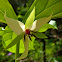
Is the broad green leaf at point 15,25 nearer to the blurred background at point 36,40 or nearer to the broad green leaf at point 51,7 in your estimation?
the broad green leaf at point 51,7

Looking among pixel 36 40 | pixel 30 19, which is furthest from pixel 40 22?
pixel 36 40

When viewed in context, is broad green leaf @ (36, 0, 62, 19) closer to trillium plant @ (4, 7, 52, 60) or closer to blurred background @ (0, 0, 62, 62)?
trillium plant @ (4, 7, 52, 60)

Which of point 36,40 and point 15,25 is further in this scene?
point 36,40

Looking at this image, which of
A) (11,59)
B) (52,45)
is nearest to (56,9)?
(11,59)

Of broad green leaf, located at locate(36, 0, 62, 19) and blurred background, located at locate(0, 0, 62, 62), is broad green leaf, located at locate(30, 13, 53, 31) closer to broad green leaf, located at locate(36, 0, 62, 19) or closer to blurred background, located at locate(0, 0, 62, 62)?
broad green leaf, located at locate(36, 0, 62, 19)

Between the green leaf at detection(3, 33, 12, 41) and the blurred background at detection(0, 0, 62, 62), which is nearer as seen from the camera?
the green leaf at detection(3, 33, 12, 41)

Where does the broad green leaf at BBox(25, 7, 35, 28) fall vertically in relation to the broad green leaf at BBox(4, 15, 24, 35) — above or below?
above

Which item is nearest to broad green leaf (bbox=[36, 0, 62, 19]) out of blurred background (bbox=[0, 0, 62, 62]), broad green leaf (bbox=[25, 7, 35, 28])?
broad green leaf (bbox=[25, 7, 35, 28])

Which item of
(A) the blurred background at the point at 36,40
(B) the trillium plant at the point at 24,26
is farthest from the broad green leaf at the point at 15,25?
(A) the blurred background at the point at 36,40

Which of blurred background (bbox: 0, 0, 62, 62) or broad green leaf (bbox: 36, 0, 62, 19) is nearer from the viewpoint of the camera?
broad green leaf (bbox: 36, 0, 62, 19)

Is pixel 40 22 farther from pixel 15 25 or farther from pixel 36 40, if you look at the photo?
pixel 36 40

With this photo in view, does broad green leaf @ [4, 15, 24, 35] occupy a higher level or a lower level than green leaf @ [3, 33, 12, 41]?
higher

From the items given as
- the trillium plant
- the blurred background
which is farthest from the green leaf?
the blurred background
